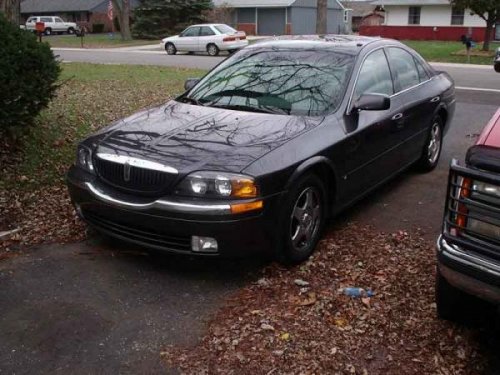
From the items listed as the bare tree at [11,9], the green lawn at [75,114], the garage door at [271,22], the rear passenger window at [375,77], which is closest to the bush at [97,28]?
the garage door at [271,22]

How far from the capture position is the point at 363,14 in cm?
6612

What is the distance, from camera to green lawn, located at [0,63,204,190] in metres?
6.01

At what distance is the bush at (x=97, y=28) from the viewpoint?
54.8m

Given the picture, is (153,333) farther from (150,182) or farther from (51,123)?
(51,123)

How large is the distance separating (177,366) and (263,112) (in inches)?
87.6

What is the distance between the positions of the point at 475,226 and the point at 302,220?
1514 mm

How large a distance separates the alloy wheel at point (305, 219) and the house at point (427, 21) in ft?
119

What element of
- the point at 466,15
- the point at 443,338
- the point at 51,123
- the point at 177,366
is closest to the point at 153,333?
the point at 177,366

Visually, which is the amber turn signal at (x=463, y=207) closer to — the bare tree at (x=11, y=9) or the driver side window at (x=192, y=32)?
the bare tree at (x=11, y=9)

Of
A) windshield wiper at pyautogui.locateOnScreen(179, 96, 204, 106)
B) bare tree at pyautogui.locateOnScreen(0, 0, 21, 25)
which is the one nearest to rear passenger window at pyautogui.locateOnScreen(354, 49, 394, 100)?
windshield wiper at pyautogui.locateOnScreen(179, 96, 204, 106)

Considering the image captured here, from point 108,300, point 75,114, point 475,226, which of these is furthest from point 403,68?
point 75,114

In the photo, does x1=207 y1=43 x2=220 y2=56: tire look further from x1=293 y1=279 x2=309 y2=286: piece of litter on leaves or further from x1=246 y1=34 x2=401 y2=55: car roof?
x1=293 y1=279 x2=309 y2=286: piece of litter on leaves

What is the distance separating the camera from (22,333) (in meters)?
3.39

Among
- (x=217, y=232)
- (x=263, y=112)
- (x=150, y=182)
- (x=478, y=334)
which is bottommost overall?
(x=478, y=334)
